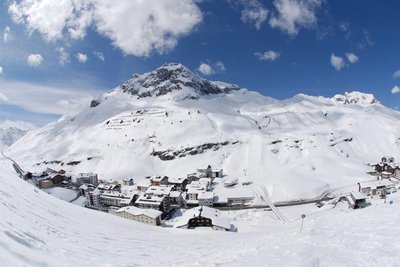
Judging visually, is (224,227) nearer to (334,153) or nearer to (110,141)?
(334,153)

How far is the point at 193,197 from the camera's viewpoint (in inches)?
3086

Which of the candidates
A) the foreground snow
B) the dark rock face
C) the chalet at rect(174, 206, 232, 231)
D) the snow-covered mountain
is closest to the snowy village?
the chalet at rect(174, 206, 232, 231)

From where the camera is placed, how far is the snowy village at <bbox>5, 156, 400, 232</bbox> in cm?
5570

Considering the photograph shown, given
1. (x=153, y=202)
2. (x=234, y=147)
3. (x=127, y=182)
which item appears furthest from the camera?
(x=234, y=147)

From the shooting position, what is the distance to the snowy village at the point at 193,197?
5570 centimetres

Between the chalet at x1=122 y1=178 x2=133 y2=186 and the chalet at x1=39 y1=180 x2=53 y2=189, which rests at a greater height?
the chalet at x1=122 y1=178 x2=133 y2=186

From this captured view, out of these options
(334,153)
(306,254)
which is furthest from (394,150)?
(306,254)

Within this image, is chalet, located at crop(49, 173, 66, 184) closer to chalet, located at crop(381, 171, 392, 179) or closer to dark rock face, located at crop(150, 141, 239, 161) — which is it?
dark rock face, located at crop(150, 141, 239, 161)

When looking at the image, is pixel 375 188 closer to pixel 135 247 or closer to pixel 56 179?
pixel 135 247

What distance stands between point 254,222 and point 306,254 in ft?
146

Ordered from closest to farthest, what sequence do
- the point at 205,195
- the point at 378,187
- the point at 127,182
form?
1. the point at 378,187
2. the point at 205,195
3. the point at 127,182

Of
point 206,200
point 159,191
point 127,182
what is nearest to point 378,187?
point 206,200

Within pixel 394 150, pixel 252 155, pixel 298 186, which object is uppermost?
pixel 394 150

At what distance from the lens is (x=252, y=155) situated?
121 metres
